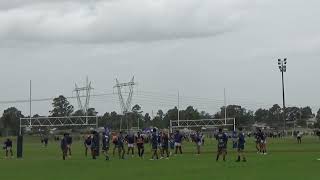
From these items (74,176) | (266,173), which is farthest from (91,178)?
(266,173)

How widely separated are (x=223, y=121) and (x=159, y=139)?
115 meters

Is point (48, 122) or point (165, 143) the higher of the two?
point (48, 122)

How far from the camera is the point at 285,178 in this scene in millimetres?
23094

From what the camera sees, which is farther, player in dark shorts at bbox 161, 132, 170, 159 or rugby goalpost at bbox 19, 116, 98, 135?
rugby goalpost at bbox 19, 116, 98, 135

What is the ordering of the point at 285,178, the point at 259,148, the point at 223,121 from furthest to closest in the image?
the point at 223,121, the point at 259,148, the point at 285,178

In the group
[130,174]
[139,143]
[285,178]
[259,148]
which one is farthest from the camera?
[259,148]

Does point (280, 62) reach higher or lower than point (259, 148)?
higher

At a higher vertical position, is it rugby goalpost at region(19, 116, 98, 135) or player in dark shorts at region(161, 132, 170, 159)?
rugby goalpost at region(19, 116, 98, 135)

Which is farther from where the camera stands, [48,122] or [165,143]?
[48,122]

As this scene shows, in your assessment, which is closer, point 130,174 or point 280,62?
point 130,174

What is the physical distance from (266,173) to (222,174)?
1.81m

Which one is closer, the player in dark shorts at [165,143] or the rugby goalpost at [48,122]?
the player in dark shorts at [165,143]

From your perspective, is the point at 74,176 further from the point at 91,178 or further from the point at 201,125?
the point at 201,125

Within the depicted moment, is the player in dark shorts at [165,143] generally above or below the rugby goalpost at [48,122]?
below
